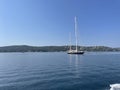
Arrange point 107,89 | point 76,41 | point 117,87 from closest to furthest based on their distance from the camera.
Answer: point 117,87
point 107,89
point 76,41

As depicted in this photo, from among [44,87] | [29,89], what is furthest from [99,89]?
[29,89]

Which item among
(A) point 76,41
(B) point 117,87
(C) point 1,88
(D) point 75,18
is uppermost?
(D) point 75,18

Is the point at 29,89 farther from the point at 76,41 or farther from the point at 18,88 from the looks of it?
the point at 76,41

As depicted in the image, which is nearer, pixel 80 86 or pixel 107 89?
pixel 107 89

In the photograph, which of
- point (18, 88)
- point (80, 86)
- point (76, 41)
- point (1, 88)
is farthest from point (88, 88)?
point (76, 41)

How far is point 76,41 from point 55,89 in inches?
3740

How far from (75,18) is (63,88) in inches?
3833

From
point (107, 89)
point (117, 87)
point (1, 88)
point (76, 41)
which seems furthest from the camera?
point (76, 41)

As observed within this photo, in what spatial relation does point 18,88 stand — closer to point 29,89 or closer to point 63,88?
point 29,89

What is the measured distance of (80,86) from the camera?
17391 millimetres

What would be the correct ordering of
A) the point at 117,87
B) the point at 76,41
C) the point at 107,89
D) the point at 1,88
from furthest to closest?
1. the point at 76,41
2. the point at 1,88
3. the point at 107,89
4. the point at 117,87

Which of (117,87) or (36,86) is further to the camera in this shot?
(36,86)

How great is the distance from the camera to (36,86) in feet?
57.7

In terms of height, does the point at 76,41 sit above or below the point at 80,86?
above
